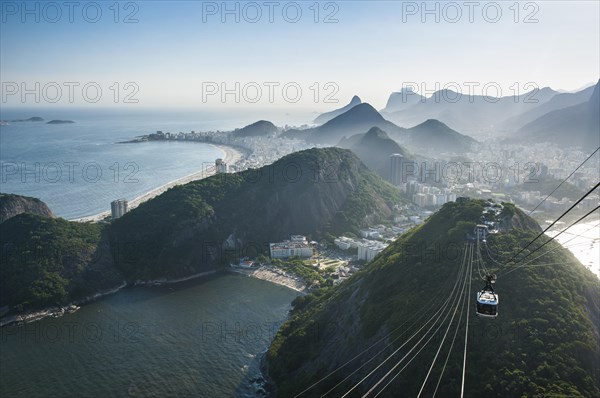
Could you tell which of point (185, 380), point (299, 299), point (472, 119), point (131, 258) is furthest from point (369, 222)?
point (472, 119)

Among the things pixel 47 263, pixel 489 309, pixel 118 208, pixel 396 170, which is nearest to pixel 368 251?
pixel 47 263

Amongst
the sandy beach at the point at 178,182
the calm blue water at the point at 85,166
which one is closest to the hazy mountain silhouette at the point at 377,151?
the sandy beach at the point at 178,182

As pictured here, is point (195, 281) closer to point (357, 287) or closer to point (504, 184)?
point (357, 287)

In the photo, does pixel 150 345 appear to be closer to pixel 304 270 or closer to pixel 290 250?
pixel 304 270

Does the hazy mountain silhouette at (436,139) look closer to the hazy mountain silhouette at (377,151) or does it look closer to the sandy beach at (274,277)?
the hazy mountain silhouette at (377,151)

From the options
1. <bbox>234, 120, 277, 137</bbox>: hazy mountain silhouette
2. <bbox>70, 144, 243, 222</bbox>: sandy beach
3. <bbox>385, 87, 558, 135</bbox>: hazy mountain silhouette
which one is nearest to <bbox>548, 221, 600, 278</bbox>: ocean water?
<bbox>70, 144, 243, 222</bbox>: sandy beach
